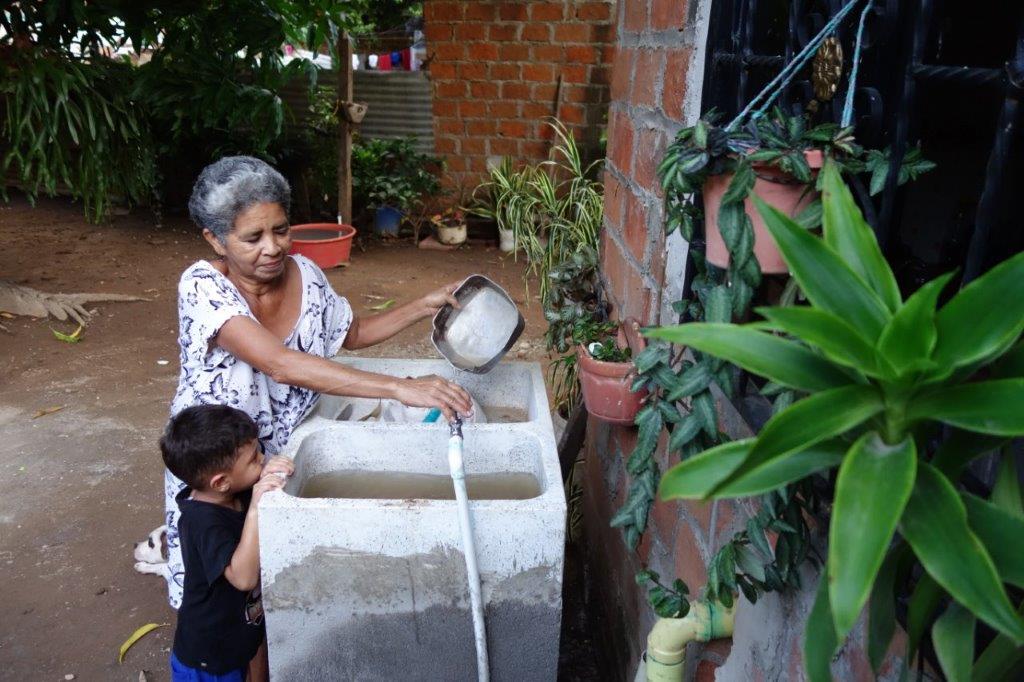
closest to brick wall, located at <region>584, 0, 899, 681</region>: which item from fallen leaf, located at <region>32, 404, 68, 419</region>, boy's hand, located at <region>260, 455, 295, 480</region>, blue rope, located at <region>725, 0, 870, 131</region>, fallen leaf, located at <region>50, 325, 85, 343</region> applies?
blue rope, located at <region>725, 0, 870, 131</region>

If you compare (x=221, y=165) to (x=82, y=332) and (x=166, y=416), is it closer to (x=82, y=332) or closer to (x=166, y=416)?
(x=166, y=416)

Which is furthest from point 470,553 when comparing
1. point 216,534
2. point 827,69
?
point 827,69

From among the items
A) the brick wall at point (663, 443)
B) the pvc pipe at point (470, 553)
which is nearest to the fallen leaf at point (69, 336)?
the brick wall at point (663, 443)

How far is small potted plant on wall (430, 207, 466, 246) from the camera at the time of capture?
707cm

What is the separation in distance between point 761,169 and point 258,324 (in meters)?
1.48

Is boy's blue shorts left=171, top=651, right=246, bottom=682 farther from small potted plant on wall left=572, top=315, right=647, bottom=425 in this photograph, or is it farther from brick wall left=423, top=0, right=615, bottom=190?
brick wall left=423, top=0, right=615, bottom=190

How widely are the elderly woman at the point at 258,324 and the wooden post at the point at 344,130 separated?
→ 3996 mm

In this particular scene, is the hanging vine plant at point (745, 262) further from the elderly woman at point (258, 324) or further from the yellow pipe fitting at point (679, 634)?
the elderly woman at point (258, 324)

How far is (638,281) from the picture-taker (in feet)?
6.31

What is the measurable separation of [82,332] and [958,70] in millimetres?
5445

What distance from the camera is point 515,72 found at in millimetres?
6723

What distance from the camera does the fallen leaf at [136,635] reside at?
8.56 feet

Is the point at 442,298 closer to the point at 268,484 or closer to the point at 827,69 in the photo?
the point at 268,484

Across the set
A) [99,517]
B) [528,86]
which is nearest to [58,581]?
[99,517]
